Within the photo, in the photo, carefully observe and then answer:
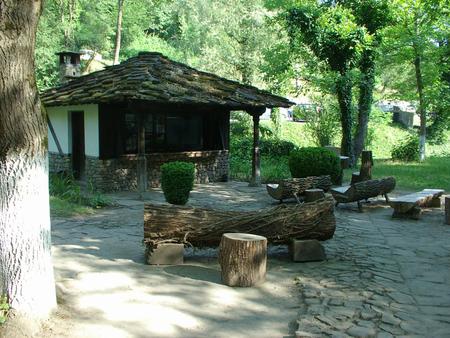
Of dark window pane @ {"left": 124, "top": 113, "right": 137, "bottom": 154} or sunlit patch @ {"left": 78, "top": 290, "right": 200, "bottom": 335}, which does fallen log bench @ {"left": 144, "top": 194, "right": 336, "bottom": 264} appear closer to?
sunlit patch @ {"left": 78, "top": 290, "right": 200, "bottom": 335}

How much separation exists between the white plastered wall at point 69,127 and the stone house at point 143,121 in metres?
0.03

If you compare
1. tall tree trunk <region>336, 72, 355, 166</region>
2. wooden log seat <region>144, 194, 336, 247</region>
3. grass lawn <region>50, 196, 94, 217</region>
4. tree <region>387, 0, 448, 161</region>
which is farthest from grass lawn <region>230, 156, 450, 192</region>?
wooden log seat <region>144, 194, 336, 247</region>

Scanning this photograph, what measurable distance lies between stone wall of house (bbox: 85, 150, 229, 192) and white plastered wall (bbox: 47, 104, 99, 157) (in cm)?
42

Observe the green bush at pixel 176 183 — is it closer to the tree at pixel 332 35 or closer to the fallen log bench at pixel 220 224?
the fallen log bench at pixel 220 224

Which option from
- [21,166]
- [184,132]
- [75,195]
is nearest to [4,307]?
[21,166]

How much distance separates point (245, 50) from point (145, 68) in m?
13.8

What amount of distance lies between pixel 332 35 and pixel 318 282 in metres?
14.7

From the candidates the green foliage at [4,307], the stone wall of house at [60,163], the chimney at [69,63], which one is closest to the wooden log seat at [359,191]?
the green foliage at [4,307]

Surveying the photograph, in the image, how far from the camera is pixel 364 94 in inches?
798

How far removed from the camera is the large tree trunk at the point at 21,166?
389cm

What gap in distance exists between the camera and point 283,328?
4.32 meters

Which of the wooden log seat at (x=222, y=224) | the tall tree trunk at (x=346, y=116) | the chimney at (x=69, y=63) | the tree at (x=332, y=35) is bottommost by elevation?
the wooden log seat at (x=222, y=224)

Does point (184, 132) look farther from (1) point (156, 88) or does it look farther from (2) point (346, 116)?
(2) point (346, 116)

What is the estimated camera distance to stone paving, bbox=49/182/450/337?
4.31 m
